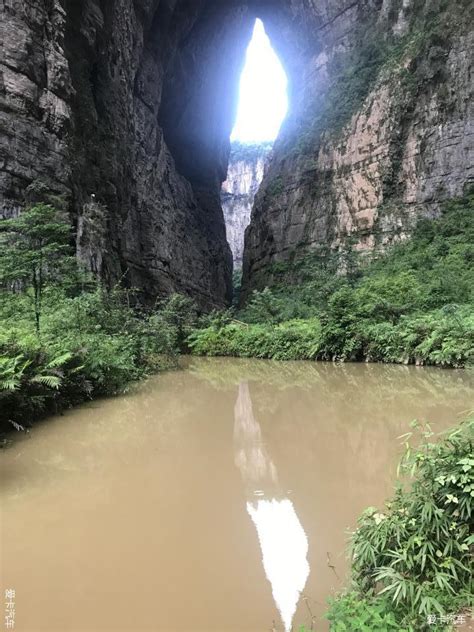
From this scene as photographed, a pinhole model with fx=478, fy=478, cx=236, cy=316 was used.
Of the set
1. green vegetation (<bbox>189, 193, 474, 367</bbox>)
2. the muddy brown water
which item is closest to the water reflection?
the muddy brown water

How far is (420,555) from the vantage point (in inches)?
75.5

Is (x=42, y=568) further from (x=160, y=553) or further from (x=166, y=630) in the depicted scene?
(x=166, y=630)

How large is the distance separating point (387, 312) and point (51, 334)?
884cm

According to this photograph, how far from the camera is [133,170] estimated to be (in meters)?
24.4

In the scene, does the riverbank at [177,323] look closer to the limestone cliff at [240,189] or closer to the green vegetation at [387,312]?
the green vegetation at [387,312]

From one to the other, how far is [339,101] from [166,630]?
30263 millimetres

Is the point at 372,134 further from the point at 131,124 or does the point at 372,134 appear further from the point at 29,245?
the point at 29,245

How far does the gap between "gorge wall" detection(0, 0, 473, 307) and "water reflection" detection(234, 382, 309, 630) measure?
9650 mm

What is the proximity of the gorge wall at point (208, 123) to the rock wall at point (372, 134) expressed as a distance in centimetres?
8

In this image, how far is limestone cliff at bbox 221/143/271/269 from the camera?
65.0m

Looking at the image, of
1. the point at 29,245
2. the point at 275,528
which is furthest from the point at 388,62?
the point at 275,528

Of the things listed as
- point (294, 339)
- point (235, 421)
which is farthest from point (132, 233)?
point (235, 421)

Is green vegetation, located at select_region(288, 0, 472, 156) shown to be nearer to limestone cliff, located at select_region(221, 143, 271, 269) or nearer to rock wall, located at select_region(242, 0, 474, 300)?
rock wall, located at select_region(242, 0, 474, 300)

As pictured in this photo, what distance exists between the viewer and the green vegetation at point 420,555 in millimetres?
1721
